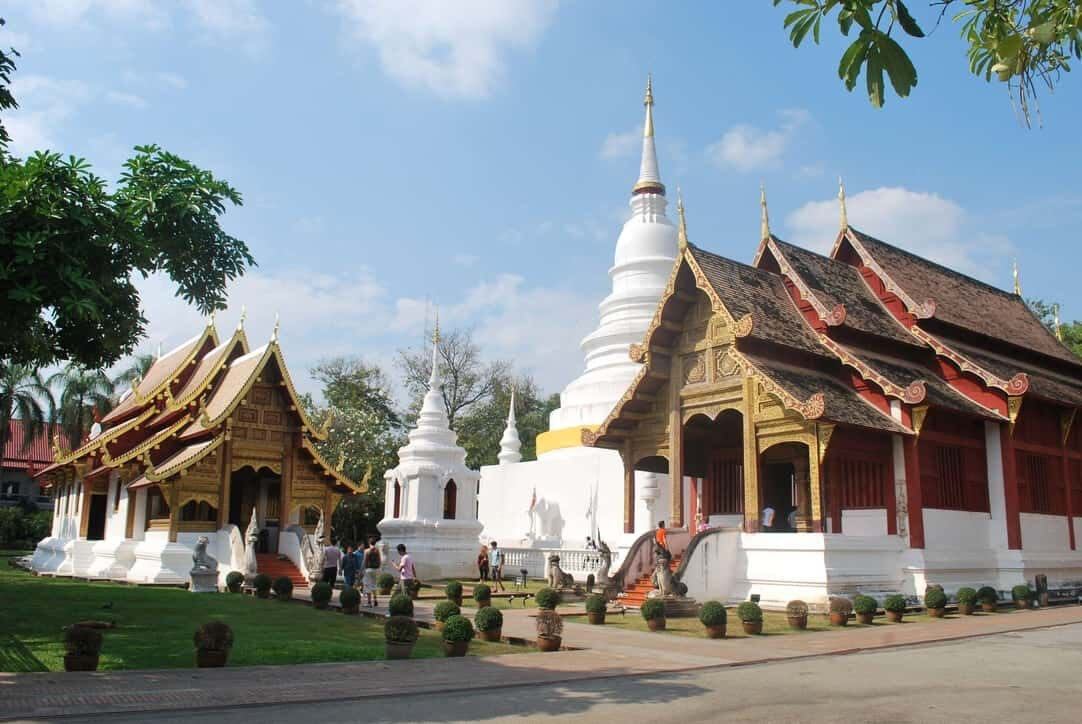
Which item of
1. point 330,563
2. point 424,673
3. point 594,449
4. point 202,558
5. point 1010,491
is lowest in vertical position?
point 424,673

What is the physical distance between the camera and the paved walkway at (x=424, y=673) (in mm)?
7471

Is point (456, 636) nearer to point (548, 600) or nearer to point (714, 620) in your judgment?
point (714, 620)

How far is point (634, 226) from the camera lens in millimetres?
32719

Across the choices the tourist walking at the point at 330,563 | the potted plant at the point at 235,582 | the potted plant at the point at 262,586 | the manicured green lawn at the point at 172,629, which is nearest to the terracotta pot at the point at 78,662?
the manicured green lawn at the point at 172,629

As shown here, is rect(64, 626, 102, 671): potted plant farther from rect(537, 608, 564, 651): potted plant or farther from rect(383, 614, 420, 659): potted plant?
rect(537, 608, 564, 651): potted plant

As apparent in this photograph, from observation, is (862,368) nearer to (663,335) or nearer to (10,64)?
(663,335)

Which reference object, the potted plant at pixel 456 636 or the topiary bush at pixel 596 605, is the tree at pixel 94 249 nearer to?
the potted plant at pixel 456 636

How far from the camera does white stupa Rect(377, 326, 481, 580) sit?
2717cm

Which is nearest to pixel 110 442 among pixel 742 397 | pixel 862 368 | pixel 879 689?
pixel 742 397

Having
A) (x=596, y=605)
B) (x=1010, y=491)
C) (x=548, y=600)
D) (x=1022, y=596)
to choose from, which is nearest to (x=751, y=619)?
(x=596, y=605)

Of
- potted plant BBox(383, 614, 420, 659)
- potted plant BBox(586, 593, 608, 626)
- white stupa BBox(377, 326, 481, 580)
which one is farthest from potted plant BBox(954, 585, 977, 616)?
white stupa BBox(377, 326, 481, 580)

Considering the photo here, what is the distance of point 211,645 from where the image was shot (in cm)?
920

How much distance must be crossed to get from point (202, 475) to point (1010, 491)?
60.8 feet

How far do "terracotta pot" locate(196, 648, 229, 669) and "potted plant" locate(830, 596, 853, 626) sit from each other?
947cm
